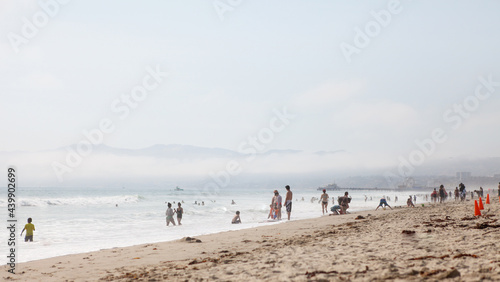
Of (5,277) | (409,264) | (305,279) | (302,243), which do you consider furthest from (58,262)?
(409,264)

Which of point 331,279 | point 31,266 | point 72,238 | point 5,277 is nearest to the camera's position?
point 331,279

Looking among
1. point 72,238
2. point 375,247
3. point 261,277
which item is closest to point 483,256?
point 375,247

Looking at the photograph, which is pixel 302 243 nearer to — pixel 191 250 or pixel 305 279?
pixel 191 250

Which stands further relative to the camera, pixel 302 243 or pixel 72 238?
pixel 72 238

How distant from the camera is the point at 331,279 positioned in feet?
17.9

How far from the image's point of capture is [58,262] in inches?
381

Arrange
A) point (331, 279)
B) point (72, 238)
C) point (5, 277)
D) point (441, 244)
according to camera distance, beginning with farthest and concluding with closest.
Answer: point (72, 238) → point (5, 277) → point (441, 244) → point (331, 279)

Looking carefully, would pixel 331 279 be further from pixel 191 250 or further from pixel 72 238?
pixel 72 238

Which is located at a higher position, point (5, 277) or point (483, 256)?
point (483, 256)

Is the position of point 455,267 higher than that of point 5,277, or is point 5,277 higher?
point 455,267

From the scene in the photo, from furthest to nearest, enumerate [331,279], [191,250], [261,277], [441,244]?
1. [191,250]
2. [441,244]
3. [261,277]
4. [331,279]

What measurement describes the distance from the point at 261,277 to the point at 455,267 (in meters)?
2.61

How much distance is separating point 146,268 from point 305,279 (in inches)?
141

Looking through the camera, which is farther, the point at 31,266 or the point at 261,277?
the point at 31,266
